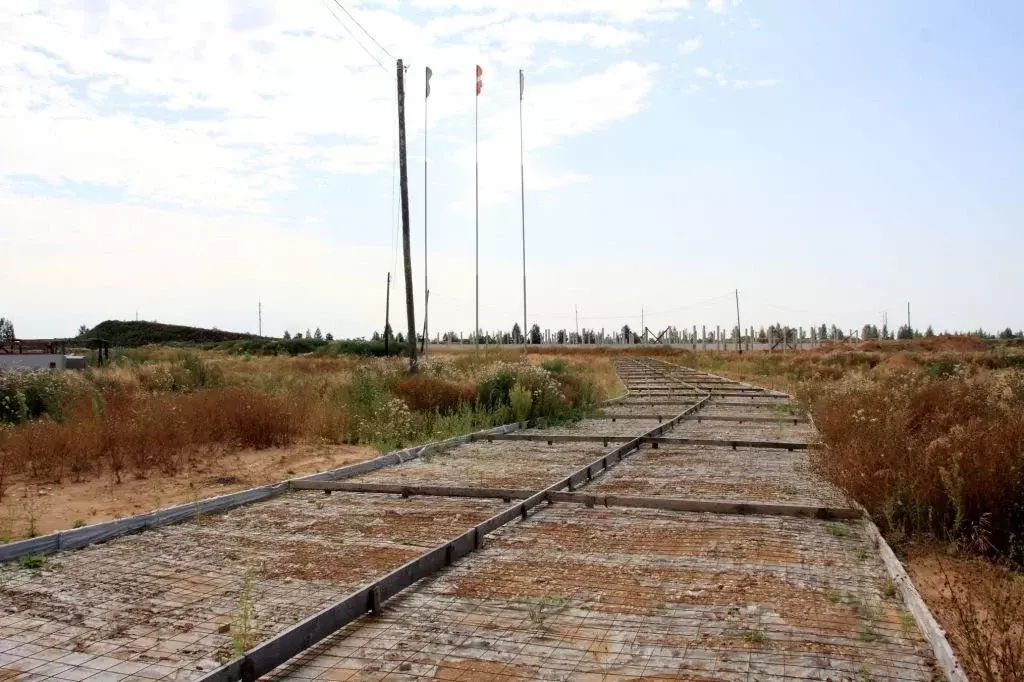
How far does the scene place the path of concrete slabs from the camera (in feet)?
11.6

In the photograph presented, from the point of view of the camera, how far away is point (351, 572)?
499 cm

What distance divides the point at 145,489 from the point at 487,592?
5.47 meters

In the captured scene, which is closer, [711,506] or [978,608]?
[978,608]

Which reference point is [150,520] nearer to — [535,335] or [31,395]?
[31,395]

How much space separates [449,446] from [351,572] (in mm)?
6251

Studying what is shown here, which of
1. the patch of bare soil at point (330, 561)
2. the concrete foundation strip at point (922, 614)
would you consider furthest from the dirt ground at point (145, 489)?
the concrete foundation strip at point (922, 614)

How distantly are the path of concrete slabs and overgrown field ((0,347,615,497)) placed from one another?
329 cm

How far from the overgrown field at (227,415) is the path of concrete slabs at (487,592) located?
10.8ft

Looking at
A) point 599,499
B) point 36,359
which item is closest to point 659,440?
point 599,499

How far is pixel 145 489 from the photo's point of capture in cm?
857

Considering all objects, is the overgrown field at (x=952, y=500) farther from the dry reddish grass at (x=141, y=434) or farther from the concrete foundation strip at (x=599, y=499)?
the dry reddish grass at (x=141, y=434)

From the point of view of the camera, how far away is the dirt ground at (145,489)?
6.96 meters

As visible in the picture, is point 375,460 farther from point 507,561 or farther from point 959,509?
point 959,509

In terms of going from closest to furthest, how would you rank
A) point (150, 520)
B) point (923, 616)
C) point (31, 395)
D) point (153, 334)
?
1. point (923, 616)
2. point (150, 520)
3. point (31, 395)
4. point (153, 334)
